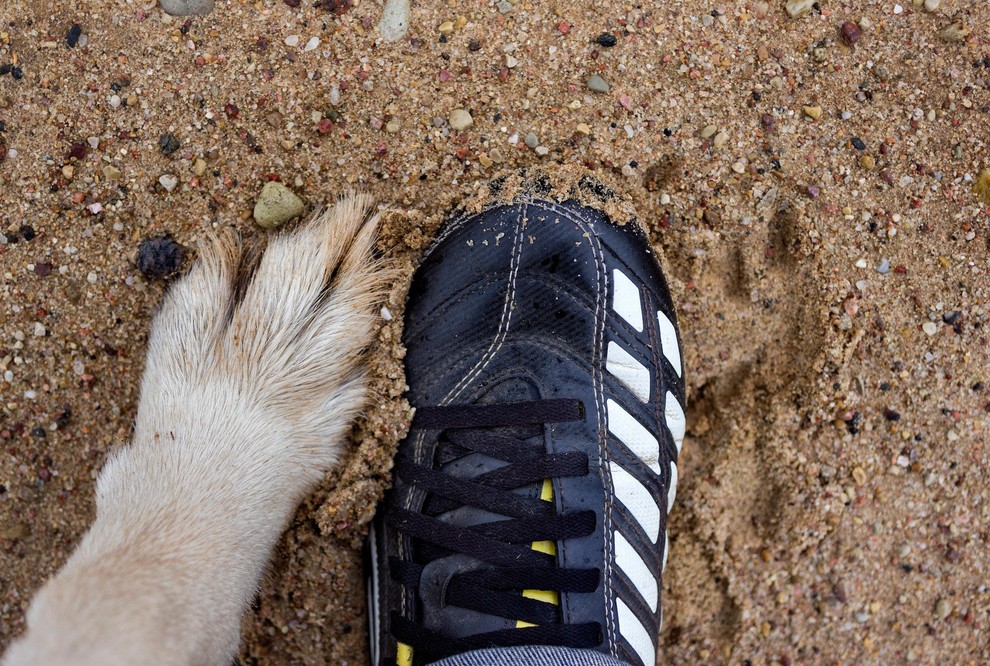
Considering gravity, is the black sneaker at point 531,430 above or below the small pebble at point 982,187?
below

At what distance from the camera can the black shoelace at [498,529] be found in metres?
2.02

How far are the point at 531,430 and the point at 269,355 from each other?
754mm

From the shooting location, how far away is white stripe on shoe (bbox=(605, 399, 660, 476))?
2164mm

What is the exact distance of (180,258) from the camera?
217 centimetres

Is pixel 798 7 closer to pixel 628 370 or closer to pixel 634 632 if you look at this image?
pixel 628 370

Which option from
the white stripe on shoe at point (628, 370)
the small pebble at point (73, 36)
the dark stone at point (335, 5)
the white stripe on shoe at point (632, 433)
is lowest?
the white stripe on shoe at point (632, 433)

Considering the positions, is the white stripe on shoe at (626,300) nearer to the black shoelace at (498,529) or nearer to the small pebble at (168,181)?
the black shoelace at (498,529)

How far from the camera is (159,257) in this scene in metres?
2.16

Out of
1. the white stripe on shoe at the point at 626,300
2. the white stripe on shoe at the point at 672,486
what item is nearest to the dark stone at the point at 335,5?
the white stripe on shoe at the point at 626,300

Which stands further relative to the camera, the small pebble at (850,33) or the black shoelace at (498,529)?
the small pebble at (850,33)

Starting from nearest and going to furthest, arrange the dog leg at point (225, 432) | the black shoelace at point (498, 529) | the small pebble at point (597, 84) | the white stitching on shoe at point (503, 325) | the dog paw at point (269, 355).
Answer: the dog leg at point (225, 432) < the dog paw at point (269, 355) < the black shoelace at point (498, 529) < the white stitching on shoe at point (503, 325) < the small pebble at point (597, 84)

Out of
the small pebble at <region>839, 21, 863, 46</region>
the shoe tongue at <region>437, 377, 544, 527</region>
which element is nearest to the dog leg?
the shoe tongue at <region>437, 377, 544, 527</region>

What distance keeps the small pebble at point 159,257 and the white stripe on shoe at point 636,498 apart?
4.55 ft

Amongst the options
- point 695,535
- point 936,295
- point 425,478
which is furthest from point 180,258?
point 936,295
